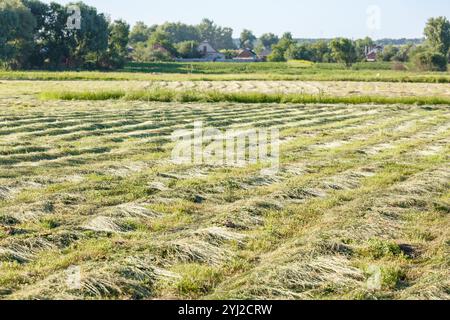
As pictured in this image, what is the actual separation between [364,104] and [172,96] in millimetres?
9981

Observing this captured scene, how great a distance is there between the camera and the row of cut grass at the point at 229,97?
32.8 metres

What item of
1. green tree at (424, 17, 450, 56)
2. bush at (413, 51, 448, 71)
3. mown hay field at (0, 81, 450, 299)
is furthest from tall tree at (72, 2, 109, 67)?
mown hay field at (0, 81, 450, 299)

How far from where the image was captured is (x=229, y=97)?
33.9m

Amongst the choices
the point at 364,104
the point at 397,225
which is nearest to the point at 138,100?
the point at 364,104

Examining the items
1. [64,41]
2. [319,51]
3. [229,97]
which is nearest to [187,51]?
[319,51]

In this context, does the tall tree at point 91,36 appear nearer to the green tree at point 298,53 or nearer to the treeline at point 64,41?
the treeline at point 64,41

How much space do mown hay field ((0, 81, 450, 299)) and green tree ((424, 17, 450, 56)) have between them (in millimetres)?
→ 117808

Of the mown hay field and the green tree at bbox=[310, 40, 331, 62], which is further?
the green tree at bbox=[310, 40, 331, 62]

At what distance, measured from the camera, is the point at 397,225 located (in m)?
8.62

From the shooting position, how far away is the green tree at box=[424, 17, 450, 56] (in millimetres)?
126125

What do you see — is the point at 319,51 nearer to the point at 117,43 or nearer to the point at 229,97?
the point at 117,43

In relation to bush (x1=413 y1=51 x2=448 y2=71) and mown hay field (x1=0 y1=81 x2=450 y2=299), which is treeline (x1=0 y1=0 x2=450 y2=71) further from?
mown hay field (x1=0 y1=81 x2=450 y2=299)

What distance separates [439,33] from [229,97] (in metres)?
104

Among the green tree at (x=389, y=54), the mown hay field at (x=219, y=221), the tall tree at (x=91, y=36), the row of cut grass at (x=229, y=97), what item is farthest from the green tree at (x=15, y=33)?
the green tree at (x=389, y=54)
